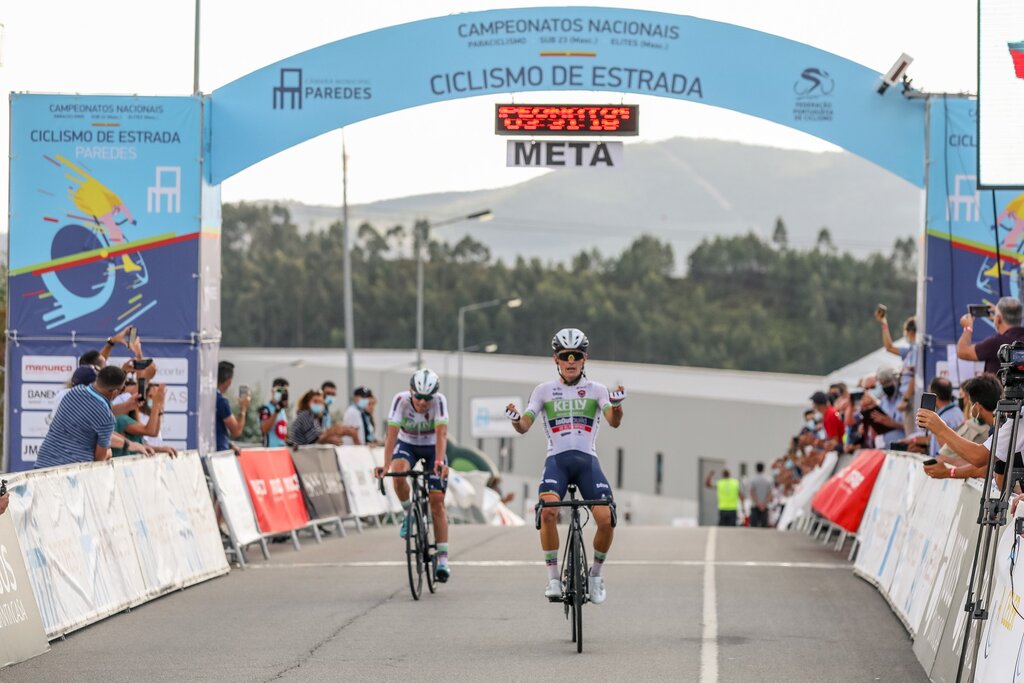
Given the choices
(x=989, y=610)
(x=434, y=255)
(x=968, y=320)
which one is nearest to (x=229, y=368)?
(x=968, y=320)

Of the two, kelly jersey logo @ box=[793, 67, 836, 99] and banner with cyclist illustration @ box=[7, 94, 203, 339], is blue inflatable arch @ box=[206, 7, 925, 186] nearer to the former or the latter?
kelly jersey logo @ box=[793, 67, 836, 99]

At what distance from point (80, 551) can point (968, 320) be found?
24.7 ft

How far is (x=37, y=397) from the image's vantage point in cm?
1973

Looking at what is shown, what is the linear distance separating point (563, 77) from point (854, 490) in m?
6.14

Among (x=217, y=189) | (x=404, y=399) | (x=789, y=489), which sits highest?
(x=217, y=189)

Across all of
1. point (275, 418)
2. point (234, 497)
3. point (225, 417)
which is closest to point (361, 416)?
point (275, 418)

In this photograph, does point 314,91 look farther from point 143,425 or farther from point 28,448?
point 143,425

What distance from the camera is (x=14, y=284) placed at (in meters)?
19.8

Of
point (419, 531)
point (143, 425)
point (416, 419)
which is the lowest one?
point (419, 531)

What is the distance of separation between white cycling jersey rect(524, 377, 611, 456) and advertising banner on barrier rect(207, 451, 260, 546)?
598cm

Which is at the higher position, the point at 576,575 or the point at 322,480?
the point at 576,575

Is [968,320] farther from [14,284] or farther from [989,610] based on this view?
[14,284]

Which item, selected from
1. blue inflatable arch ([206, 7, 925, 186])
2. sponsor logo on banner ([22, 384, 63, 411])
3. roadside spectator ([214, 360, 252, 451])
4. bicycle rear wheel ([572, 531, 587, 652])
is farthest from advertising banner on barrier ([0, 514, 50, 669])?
blue inflatable arch ([206, 7, 925, 186])

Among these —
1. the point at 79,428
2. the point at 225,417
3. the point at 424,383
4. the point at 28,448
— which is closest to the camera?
the point at 79,428
